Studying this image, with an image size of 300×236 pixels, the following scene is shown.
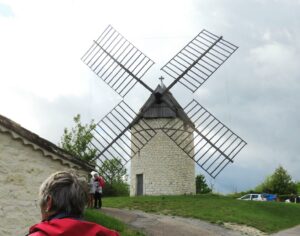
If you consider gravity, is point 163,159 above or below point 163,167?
above

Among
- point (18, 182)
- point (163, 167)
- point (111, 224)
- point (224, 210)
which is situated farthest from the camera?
point (163, 167)

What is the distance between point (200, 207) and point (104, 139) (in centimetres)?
679

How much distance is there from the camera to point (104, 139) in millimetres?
28078

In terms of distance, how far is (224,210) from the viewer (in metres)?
23.6

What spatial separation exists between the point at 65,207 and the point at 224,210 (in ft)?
69.9

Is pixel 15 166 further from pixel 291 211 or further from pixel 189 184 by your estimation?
pixel 189 184

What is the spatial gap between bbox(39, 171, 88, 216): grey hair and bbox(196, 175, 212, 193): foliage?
162 ft

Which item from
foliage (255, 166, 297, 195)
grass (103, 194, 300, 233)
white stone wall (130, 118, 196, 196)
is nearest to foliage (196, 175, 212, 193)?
foliage (255, 166, 297, 195)

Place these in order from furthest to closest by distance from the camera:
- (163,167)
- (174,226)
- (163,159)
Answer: (163,159), (163,167), (174,226)

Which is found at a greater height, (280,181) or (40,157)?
(280,181)

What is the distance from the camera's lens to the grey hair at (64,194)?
2.97 meters

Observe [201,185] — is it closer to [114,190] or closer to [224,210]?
[114,190]

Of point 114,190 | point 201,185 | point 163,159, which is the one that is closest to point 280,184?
point 201,185

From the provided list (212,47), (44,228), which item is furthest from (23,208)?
(212,47)
